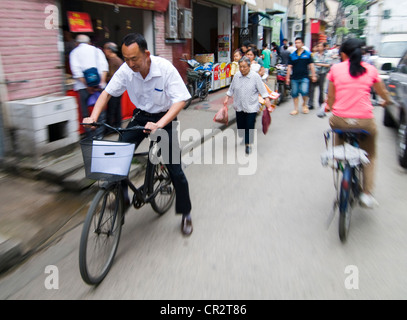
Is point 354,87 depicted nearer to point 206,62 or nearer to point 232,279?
point 232,279

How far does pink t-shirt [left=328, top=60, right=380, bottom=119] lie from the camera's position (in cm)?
350

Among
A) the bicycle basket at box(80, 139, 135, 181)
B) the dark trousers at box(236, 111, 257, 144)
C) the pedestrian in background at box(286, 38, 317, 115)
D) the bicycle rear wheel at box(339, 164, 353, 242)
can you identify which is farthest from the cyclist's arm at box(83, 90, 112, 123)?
the pedestrian in background at box(286, 38, 317, 115)

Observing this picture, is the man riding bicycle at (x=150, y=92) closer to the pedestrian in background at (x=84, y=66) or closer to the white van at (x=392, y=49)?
the pedestrian in background at (x=84, y=66)

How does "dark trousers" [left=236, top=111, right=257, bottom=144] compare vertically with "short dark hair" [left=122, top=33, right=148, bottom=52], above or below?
below

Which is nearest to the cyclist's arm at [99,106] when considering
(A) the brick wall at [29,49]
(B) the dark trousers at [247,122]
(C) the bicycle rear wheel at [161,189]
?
(C) the bicycle rear wheel at [161,189]

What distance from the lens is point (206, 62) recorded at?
1220cm

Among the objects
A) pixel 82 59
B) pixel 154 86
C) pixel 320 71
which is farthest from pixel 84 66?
pixel 320 71

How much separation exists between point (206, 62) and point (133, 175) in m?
8.17

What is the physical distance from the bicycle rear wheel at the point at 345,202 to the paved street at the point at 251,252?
14 cm

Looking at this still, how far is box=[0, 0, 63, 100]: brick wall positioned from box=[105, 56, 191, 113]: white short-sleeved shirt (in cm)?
261

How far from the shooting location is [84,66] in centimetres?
571

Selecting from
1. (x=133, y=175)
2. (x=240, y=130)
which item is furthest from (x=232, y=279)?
(x=240, y=130)

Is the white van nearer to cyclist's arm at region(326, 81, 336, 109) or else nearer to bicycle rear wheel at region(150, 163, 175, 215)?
cyclist's arm at region(326, 81, 336, 109)
